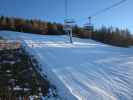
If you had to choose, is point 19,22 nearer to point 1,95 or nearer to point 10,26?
point 10,26

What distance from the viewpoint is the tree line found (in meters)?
50.5

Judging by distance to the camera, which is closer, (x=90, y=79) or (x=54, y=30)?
(x=90, y=79)

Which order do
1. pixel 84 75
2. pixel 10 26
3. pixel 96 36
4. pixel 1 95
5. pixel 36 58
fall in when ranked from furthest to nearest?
1. pixel 96 36
2. pixel 10 26
3. pixel 36 58
4. pixel 84 75
5. pixel 1 95

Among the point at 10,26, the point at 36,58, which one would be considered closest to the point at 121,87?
the point at 36,58

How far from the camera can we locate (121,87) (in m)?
10.7

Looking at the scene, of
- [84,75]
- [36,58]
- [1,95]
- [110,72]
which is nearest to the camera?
[1,95]

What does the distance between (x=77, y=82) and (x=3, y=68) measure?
433 centimetres

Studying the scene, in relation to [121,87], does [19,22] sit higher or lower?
higher

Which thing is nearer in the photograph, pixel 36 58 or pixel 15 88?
pixel 15 88

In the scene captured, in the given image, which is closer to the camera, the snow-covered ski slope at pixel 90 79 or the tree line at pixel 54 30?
the snow-covered ski slope at pixel 90 79

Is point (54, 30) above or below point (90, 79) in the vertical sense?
above

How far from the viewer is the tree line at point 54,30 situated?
50.5 m

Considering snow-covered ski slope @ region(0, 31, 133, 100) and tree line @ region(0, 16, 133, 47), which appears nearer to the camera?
snow-covered ski slope @ region(0, 31, 133, 100)

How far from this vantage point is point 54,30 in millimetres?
52781
